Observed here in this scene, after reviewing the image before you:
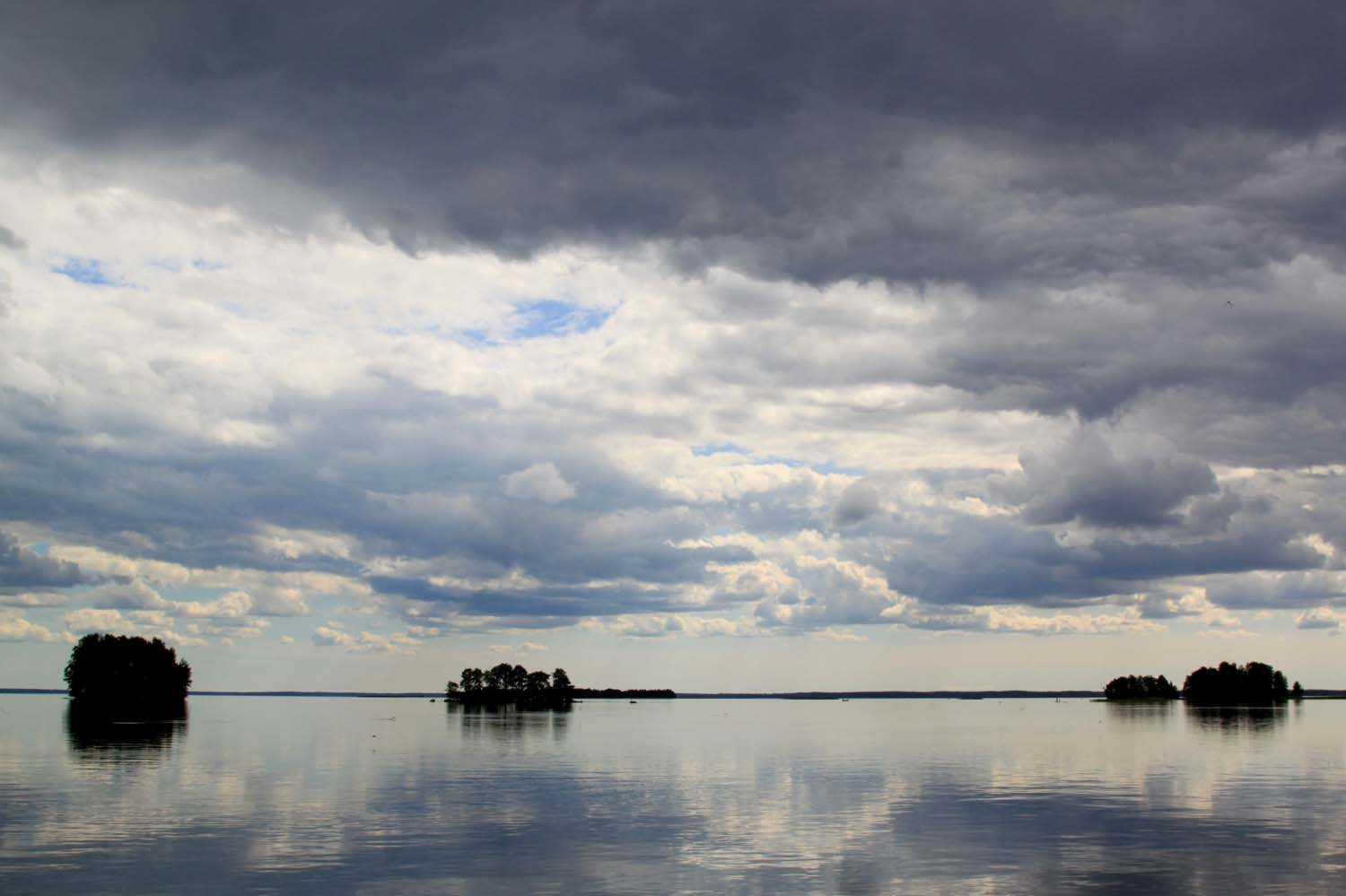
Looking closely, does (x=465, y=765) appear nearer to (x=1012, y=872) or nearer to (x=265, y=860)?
(x=265, y=860)

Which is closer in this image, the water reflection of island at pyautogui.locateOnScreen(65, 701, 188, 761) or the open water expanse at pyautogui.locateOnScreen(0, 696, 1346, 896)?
the open water expanse at pyautogui.locateOnScreen(0, 696, 1346, 896)

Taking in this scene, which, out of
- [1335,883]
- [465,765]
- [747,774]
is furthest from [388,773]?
[1335,883]

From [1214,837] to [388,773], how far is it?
7029 centimetres

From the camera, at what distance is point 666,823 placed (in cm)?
6831

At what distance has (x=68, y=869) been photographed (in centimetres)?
5103

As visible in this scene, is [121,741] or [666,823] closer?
[666,823]

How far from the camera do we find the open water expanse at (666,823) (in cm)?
4972

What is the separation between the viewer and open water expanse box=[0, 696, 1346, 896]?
49.7m

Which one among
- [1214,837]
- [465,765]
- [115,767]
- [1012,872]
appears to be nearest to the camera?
[1012,872]

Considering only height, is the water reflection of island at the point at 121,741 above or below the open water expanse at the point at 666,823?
below

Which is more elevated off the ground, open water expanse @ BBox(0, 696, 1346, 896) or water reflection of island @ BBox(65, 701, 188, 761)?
open water expanse @ BBox(0, 696, 1346, 896)

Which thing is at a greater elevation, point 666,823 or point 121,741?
point 666,823

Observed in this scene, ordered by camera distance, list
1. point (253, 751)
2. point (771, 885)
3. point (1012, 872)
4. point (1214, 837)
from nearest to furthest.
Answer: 1. point (771, 885)
2. point (1012, 872)
3. point (1214, 837)
4. point (253, 751)

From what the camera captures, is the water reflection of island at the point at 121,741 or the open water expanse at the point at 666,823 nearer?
the open water expanse at the point at 666,823
